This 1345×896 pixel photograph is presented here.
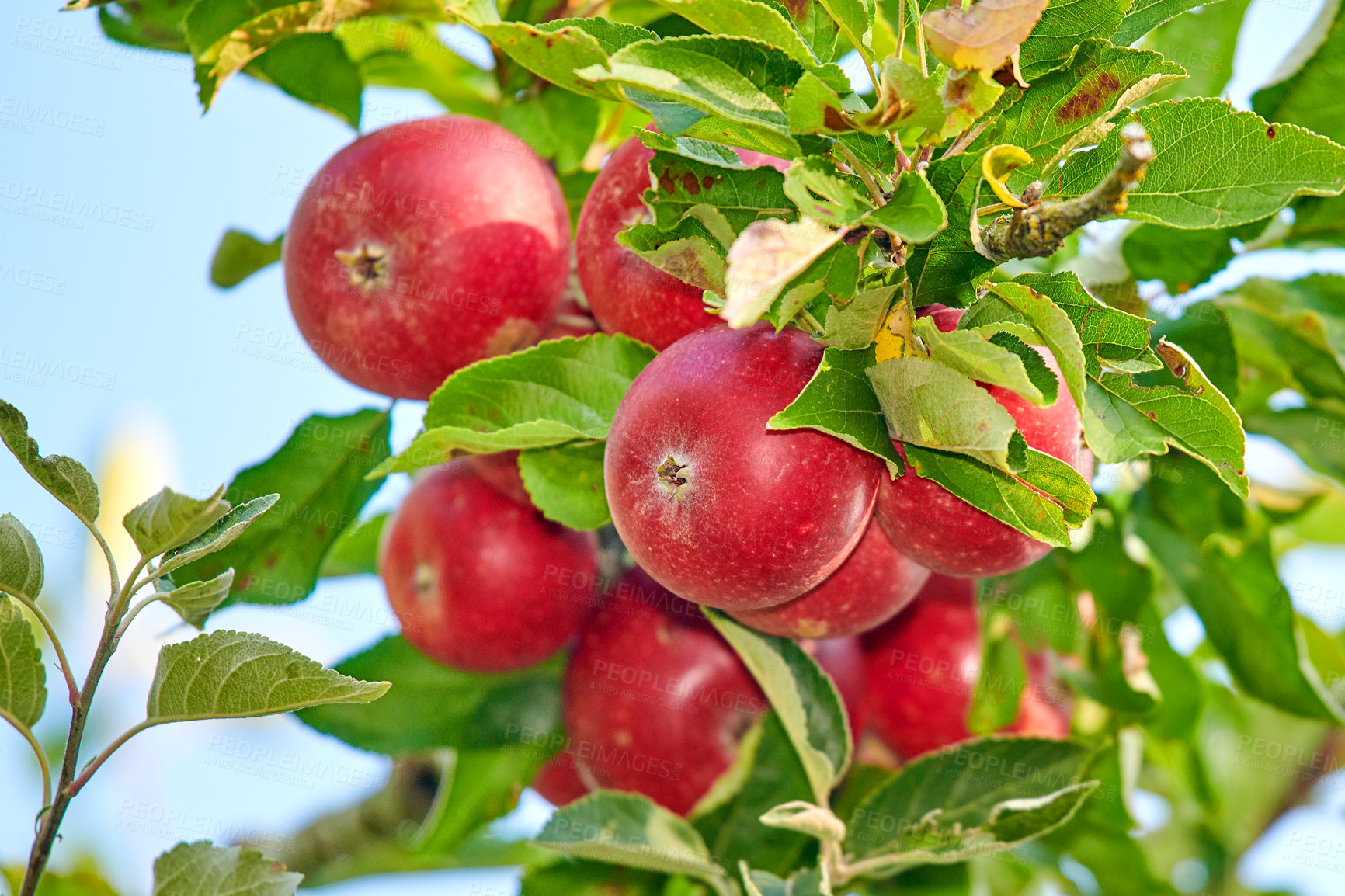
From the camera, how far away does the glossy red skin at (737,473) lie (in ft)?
3.21

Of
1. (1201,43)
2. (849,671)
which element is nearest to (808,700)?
(849,671)

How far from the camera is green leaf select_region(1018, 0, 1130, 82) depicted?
36.4 inches

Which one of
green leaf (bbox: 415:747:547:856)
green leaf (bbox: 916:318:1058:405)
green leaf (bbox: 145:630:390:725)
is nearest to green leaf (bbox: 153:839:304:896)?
green leaf (bbox: 145:630:390:725)

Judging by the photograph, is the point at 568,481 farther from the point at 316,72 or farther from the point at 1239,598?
the point at 1239,598

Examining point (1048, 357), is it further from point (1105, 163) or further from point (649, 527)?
point (649, 527)

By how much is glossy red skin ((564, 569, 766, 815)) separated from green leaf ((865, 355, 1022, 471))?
82 centimetres

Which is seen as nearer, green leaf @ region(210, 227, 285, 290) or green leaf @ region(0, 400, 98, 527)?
green leaf @ region(0, 400, 98, 527)

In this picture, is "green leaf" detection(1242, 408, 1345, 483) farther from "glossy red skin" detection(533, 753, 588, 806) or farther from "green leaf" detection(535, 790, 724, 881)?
"glossy red skin" detection(533, 753, 588, 806)

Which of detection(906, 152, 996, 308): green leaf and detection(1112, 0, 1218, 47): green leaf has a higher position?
detection(1112, 0, 1218, 47): green leaf

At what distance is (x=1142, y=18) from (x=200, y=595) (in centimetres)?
101

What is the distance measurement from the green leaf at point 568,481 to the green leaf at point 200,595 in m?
0.37

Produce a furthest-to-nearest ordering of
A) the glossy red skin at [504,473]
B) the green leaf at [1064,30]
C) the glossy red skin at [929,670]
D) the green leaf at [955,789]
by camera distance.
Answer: the glossy red skin at [929,670] < the glossy red skin at [504,473] < the green leaf at [955,789] < the green leaf at [1064,30]

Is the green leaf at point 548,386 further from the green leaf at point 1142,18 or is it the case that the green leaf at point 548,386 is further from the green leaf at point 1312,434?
the green leaf at point 1312,434

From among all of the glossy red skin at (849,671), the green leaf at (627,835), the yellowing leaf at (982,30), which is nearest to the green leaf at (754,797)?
the green leaf at (627,835)
